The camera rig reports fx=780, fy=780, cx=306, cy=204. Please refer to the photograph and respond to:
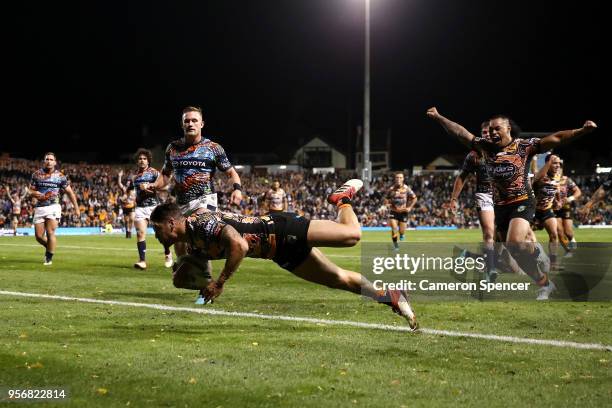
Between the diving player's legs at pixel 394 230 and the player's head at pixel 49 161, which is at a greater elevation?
the player's head at pixel 49 161

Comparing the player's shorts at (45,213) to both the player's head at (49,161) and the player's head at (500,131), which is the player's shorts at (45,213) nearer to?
the player's head at (49,161)

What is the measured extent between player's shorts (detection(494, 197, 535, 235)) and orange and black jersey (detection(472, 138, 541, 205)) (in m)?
0.05

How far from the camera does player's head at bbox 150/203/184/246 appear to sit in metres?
6.41

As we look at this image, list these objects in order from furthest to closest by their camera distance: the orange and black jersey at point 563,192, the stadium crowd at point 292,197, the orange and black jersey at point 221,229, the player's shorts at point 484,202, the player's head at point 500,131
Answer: the stadium crowd at point 292,197, the orange and black jersey at point 563,192, the player's shorts at point 484,202, the player's head at point 500,131, the orange and black jersey at point 221,229

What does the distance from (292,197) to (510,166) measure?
43802 mm

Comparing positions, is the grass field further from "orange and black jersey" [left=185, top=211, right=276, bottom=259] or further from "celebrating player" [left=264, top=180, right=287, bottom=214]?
"celebrating player" [left=264, top=180, right=287, bottom=214]

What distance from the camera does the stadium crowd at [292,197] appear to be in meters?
43.7

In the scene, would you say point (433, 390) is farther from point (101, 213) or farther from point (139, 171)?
point (101, 213)

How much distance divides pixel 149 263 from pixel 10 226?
2637 cm

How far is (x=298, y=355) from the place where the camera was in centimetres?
641

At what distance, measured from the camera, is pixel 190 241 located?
6.68m

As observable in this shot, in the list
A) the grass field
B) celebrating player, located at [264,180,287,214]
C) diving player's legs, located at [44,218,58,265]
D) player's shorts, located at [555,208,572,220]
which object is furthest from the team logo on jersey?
A: celebrating player, located at [264,180,287,214]

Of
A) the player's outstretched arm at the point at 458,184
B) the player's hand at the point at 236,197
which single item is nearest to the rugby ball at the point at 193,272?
the player's hand at the point at 236,197

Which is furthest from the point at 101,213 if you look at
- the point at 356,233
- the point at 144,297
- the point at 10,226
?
the point at 356,233
